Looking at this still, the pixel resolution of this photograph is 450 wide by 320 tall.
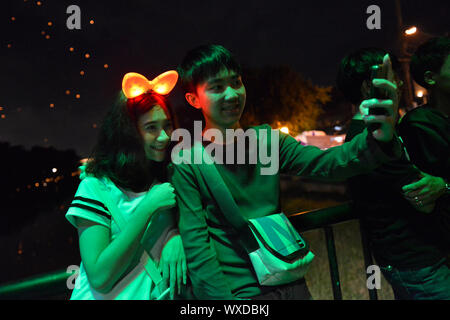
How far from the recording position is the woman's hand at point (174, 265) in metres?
1.45

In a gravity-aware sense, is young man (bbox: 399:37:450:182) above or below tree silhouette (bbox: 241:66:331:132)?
below

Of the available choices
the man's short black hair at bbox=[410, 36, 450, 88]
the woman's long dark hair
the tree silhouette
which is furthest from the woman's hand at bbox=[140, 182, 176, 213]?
the tree silhouette

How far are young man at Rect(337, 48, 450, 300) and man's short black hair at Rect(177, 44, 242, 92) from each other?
33.3 inches

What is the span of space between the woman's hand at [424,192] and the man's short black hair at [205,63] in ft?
3.71

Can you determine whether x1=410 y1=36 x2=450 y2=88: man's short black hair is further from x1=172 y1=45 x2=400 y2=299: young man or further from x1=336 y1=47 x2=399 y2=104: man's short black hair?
x1=172 y1=45 x2=400 y2=299: young man

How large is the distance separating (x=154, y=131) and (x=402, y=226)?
1.52m

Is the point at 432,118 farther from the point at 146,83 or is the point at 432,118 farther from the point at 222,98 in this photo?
the point at 146,83

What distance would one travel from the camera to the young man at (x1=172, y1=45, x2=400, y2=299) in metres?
1.41

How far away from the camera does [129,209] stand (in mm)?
1554

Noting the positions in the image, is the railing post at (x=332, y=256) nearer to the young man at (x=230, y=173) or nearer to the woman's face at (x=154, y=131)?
the young man at (x=230, y=173)

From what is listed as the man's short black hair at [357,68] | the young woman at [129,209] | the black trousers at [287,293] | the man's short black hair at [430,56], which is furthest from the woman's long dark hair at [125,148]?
the man's short black hair at [430,56]
